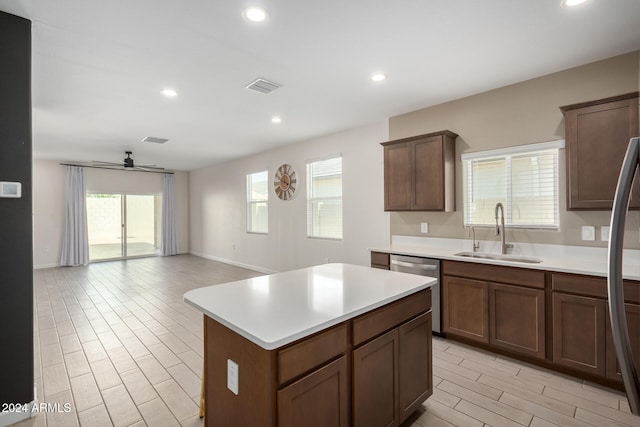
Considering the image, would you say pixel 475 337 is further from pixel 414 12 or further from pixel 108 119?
pixel 108 119

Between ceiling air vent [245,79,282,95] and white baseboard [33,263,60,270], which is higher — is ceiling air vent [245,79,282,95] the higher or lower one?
the higher one

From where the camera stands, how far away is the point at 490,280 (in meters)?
2.79

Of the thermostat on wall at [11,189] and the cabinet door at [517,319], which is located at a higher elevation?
the thermostat on wall at [11,189]

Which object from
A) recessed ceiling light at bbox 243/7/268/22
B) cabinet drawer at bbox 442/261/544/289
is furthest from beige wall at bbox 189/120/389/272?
recessed ceiling light at bbox 243/7/268/22

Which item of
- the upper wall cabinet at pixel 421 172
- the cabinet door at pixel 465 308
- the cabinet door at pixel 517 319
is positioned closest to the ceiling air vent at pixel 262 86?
the upper wall cabinet at pixel 421 172

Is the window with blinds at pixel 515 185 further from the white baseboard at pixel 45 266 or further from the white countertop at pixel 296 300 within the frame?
the white baseboard at pixel 45 266

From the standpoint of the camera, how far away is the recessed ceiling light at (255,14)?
1.99 meters

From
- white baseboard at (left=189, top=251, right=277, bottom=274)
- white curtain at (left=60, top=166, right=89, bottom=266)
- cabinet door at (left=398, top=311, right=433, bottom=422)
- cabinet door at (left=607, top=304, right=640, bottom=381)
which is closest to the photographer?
cabinet door at (left=398, top=311, right=433, bottom=422)

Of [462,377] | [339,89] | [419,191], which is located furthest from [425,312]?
[339,89]

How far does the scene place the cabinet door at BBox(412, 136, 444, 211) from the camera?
3.43 metres

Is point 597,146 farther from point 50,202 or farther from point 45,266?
point 45,266

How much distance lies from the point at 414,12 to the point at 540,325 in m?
2.61

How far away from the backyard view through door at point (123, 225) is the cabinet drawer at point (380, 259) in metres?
7.74

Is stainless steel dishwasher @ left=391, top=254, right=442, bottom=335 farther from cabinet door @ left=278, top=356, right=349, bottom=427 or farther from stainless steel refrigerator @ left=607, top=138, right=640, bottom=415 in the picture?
stainless steel refrigerator @ left=607, top=138, right=640, bottom=415
